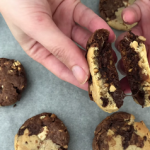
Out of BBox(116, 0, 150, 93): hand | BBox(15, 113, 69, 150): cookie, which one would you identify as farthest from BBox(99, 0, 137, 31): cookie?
BBox(15, 113, 69, 150): cookie

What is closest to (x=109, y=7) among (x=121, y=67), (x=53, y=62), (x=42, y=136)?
(x=121, y=67)

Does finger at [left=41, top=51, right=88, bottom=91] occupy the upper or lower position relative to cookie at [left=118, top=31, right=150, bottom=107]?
lower

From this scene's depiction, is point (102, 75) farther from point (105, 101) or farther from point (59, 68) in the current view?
point (59, 68)

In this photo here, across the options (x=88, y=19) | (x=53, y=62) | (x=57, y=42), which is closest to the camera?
(x=57, y=42)

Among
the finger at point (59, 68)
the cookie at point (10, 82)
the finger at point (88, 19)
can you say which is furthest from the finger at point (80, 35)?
the cookie at point (10, 82)

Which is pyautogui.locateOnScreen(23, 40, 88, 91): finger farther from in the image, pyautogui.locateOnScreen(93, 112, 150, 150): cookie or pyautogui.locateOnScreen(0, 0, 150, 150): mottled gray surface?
pyautogui.locateOnScreen(93, 112, 150, 150): cookie

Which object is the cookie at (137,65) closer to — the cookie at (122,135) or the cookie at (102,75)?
the cookie at (102,75)
